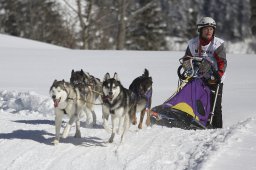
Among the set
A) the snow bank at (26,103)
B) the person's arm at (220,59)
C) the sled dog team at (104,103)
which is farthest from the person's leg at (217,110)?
the snow bank at (26,103)

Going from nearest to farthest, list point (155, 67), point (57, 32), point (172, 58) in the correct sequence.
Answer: point (155, 67), point (172, 58), point (57, 32)

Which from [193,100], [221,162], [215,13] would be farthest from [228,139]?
[215,13]

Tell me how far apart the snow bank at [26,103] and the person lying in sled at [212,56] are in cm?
271

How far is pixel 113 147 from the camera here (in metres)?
6.12

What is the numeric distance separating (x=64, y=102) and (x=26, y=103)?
315 centimetres

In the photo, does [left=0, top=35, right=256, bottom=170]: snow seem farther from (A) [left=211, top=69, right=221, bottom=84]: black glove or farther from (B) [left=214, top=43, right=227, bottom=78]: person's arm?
(B) [left=214, top=43, right=227, bottom=78]: person's arm

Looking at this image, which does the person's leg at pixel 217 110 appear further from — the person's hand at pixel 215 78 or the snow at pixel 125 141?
the snow at pixel 125 141

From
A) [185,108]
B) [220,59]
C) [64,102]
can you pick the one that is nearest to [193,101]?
[185,108]

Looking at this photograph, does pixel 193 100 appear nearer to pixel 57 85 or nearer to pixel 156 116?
pixel 156 116

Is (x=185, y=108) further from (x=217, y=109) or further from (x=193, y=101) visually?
(x=217, y=109)

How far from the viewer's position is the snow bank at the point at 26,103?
880 cm

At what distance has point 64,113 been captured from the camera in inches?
248

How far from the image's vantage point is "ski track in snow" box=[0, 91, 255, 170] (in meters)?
5.41

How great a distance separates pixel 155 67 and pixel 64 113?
7.97m
